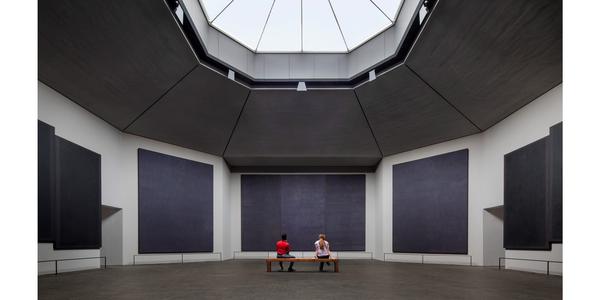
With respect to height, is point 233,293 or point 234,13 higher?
point 234,13

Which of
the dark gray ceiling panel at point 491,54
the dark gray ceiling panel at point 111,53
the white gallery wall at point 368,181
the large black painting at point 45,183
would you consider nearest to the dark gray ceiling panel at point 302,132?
the white gallery wall at point 368,181

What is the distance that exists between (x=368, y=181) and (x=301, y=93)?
→ 8691 millimetres

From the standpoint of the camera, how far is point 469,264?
19.3 m

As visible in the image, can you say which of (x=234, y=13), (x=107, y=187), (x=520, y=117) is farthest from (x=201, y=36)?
(x=520, y=117)

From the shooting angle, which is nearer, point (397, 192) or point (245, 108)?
point (245, 108)

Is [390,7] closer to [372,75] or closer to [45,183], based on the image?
[372,75]

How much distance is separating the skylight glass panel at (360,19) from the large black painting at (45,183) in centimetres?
1138

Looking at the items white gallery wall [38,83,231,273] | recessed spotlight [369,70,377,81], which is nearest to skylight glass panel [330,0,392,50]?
recessed spotlight [369,70,377,81]

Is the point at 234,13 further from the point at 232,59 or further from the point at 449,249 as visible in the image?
the point at 449,249

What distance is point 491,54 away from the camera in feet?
44.9

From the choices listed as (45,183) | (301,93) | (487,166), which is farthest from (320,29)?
(45,183)

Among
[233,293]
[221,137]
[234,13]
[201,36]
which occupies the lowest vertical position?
[233,293]

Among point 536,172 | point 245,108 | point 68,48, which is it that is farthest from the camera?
point 245,108

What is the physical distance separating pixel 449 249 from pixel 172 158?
13.3m
